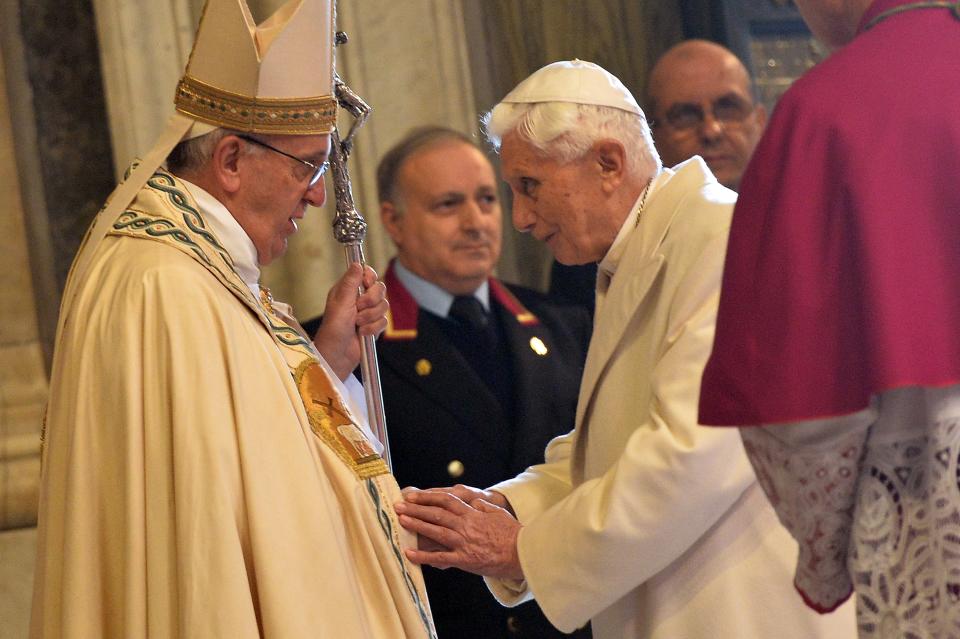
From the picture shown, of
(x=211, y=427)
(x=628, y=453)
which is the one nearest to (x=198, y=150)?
(x=211, y=427)

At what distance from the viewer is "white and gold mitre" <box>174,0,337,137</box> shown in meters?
2.79

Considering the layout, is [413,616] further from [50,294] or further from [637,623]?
[50,294]

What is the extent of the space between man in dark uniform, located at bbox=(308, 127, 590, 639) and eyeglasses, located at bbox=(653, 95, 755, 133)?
73cm

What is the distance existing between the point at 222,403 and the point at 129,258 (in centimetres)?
36

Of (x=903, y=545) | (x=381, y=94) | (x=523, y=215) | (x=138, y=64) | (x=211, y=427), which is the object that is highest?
(x=138, y=64)

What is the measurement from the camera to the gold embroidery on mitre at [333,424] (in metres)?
2.63

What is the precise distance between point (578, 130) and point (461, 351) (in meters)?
1.26

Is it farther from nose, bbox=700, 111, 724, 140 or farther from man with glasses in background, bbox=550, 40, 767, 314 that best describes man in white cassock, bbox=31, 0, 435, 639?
nose, bbox=700, 111, 724, 140

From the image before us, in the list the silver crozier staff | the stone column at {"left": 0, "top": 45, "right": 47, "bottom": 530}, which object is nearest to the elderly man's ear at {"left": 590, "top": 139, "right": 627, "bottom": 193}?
the silver crozier staff

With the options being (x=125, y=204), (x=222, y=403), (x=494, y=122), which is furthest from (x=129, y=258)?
(x=494, y=122)

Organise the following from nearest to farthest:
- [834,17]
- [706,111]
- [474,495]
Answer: [834,17] → [474,495] → [706,111]

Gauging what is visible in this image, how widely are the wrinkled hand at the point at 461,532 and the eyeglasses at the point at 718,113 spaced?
2084 millimetres

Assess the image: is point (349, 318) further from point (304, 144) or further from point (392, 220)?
point (392, 220)

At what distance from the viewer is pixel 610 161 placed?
3021 mm
